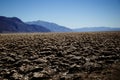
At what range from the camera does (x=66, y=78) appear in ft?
13.3

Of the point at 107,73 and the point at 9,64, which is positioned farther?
the point at 9,64

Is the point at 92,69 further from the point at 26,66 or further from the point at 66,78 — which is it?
the point at 26,66

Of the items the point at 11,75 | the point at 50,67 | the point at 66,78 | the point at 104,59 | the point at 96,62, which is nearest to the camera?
the point at 66,78

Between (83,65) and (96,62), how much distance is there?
0.54 meters

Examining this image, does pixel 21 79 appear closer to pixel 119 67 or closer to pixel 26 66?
pixel 26 66

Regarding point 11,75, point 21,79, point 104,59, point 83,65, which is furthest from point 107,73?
point 11,75

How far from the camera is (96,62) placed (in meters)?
5.38

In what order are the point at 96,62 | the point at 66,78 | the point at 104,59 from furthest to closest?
the point at 104,59
the point at 96,62
the point at 66,78

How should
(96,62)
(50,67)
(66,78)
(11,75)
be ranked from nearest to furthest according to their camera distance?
1. (66,78)
2. (11,75)
3. (50,67)
4. (96,62)

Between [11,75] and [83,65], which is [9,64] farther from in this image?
[83,65]

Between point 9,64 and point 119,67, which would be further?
point 9,64

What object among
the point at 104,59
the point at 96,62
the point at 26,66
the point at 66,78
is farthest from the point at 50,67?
the point at 104,59

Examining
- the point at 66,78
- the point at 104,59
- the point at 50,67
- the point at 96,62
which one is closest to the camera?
the point at 66,78

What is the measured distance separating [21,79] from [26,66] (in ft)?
3.68
